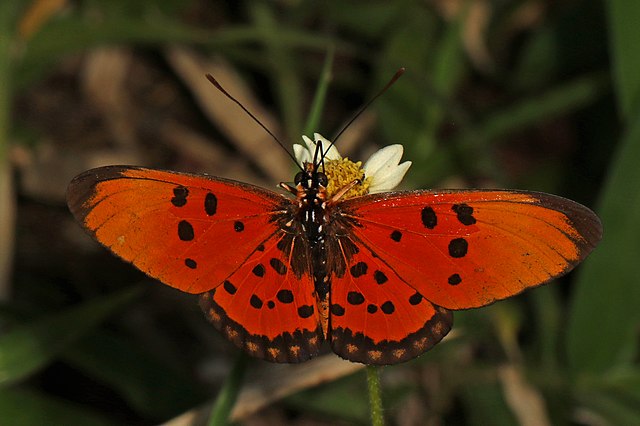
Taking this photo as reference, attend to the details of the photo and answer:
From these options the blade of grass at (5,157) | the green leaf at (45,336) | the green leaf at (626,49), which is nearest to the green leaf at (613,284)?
the green leaf at (626,49)

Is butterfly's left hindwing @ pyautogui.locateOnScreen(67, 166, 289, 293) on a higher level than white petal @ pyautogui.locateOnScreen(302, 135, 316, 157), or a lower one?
lower

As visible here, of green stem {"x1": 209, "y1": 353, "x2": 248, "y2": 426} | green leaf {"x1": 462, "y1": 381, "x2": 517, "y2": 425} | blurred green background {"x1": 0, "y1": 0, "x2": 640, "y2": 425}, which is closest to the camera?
green stem {"x1": 209, "y1": 353, "x2": 248, "y2": 426}

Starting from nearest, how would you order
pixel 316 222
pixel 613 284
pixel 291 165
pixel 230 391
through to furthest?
pixel 316 222, pixel 230 391, pixel 613 284, pixel 291 165

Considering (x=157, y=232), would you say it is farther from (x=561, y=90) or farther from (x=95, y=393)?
(x=561, y=90)

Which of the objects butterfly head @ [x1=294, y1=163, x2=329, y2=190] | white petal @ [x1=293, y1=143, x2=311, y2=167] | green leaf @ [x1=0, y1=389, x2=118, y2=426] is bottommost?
green leaf @ [x1=0, y1=389, x2=118, y2=426]

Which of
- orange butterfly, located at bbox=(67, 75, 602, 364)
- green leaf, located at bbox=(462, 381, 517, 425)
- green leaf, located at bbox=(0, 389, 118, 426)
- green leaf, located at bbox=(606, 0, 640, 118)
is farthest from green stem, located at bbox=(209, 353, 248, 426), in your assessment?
green leaf, located at bbox=(606, 0, 640, 118)

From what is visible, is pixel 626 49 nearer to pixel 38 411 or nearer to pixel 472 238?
pixel 472 238

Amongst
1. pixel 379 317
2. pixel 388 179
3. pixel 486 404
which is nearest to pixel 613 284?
pixel 486 404

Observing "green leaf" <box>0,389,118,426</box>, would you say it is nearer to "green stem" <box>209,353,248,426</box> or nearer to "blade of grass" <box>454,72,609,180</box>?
"green stem" <box>209,353,248,426</box>
